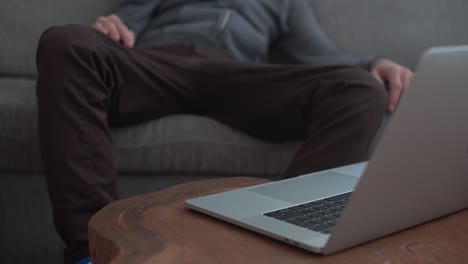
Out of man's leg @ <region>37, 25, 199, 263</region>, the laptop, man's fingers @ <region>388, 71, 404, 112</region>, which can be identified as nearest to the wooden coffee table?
the laptop

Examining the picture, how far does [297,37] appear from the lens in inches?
81.1

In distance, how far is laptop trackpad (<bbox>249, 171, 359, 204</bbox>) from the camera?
86cm

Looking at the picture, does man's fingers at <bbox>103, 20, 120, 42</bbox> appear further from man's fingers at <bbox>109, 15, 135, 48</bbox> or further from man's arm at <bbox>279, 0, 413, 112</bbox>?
man's arm at <bbox>279, 0, 413, 112</bbox>

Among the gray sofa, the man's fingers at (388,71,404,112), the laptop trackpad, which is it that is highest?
the laptop trackpad

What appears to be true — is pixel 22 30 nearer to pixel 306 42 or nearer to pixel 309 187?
pixel 306 42

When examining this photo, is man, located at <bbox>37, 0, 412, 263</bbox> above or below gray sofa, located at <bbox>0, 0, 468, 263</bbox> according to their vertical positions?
above

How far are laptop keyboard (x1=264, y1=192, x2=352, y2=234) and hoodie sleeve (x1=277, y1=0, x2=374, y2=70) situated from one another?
3.95ft

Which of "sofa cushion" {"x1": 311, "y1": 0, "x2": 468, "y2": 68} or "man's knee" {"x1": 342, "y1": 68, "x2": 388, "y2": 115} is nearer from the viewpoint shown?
"man's knee" {"x1": 342, "y1": 68, "x2": 388, "y2": 115}

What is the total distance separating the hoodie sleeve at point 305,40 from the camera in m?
2.02

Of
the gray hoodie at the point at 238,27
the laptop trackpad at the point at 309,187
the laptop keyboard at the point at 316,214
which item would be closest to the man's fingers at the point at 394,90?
the gray hoodie at the point at 238,27

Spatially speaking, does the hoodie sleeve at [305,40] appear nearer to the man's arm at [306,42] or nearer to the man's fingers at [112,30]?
the man's arm at [306,42]

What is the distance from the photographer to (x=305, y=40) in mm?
2043

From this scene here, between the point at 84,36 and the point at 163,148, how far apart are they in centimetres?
34

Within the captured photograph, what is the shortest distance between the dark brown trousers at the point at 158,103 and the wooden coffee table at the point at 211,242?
1.10ft
